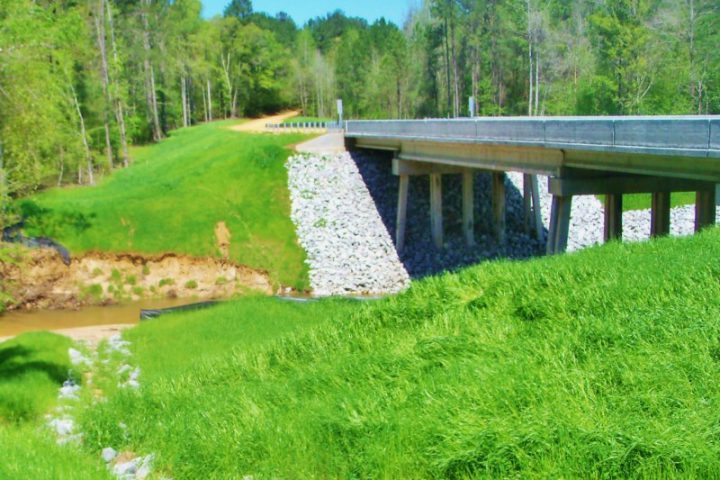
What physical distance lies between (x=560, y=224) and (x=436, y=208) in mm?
14453

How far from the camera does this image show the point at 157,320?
21.4 metres

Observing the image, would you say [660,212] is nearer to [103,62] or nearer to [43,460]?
[43,460]

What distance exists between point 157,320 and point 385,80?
170 feet

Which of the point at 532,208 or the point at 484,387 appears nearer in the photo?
the point at 484,387

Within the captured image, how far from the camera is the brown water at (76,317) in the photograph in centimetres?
2652

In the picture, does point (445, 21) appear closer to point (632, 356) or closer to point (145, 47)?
point (145, 47)

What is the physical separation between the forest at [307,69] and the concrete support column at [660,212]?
17.3 m

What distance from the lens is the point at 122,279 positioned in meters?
31.1

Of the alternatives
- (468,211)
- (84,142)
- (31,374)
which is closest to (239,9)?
(84,142)

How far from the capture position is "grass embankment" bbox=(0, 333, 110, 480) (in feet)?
24.1

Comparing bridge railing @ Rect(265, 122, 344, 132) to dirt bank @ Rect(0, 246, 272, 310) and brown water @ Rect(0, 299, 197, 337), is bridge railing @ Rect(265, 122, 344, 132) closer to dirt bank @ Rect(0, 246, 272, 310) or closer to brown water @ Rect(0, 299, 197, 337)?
dirt bank @ Rect(0, 246, 272, 310)

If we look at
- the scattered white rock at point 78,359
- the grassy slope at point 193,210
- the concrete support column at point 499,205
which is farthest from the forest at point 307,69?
the concrete support column at point 499,205

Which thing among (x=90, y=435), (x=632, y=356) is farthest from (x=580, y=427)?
(x=90, y=435)

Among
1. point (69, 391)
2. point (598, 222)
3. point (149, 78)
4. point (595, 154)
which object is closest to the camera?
point (69, 391)
